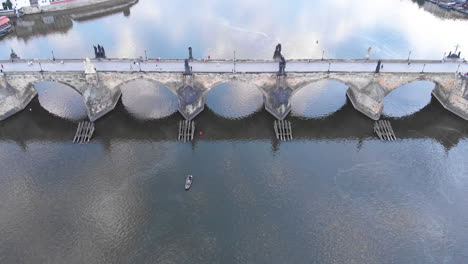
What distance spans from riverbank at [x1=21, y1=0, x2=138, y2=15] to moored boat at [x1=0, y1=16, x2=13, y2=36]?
1248 cm

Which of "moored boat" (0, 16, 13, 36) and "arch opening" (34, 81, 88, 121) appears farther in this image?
"moored boat" (0, 16, 13, 36)

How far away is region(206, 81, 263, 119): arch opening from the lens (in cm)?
7494

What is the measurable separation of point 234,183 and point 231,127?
16.9m

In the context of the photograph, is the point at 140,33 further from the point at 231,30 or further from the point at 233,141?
the point at 233,141

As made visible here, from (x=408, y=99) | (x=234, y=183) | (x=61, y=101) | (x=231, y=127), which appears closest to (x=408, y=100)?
(x=408, y=99)

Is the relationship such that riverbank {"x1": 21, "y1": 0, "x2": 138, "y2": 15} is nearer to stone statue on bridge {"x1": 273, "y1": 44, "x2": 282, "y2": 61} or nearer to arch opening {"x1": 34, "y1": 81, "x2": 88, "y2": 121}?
arch opening {"x1": 34, "y1": 81, "x2": 88, "y2": 121}

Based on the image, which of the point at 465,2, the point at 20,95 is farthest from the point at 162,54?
the point at 465,2

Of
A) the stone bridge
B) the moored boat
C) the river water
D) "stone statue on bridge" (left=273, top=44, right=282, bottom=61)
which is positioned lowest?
the river water

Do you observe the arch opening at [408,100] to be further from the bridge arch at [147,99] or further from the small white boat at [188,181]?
the bridge arch at [147,99]

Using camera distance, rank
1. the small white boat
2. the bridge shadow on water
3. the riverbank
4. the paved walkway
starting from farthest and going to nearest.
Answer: the riverbank, the paved walkway, the bridge shadow on water, the small white boat

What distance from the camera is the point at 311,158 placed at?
6288cm

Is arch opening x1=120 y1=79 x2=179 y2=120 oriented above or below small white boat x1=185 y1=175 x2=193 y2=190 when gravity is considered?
above

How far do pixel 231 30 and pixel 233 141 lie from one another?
193 feet

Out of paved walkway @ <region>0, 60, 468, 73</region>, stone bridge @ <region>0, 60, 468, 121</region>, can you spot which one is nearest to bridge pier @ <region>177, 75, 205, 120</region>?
stone bridge @ <region>0, 60, 468, 121</region>
